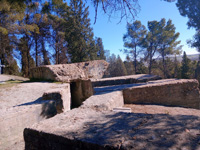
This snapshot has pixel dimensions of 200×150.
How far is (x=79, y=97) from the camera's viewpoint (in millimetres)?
8977

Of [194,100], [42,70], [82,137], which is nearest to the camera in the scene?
[82,137]

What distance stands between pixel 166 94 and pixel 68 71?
20.3ft

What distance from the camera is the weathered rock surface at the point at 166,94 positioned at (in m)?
4.20

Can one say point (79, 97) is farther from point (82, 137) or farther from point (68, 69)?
point (82, 137)

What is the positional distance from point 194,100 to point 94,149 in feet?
15.4

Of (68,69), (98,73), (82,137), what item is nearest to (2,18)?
(68,69)

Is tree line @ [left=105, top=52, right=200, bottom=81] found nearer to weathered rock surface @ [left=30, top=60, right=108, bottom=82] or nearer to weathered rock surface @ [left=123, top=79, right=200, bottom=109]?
weathered rock surface @ [left=30, top=60, right=108, bottom=82]

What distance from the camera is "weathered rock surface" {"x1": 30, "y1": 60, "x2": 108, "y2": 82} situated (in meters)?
8.32

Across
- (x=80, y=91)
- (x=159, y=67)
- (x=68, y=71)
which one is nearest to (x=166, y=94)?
(x=80, y=91)

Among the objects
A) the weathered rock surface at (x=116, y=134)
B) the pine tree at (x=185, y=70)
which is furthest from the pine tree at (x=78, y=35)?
the weathered rock surface at (x=116, y=134)

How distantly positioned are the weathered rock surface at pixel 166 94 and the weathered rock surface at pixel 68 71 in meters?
5.16

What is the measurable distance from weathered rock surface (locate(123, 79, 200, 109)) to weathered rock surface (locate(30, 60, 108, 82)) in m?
5.16

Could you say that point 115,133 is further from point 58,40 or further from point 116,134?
point 58,40

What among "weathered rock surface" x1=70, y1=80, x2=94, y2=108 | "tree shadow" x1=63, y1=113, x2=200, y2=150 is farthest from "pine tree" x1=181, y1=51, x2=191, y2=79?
"tree shadow" x1=63, y1=113, x2=200, y2=150
